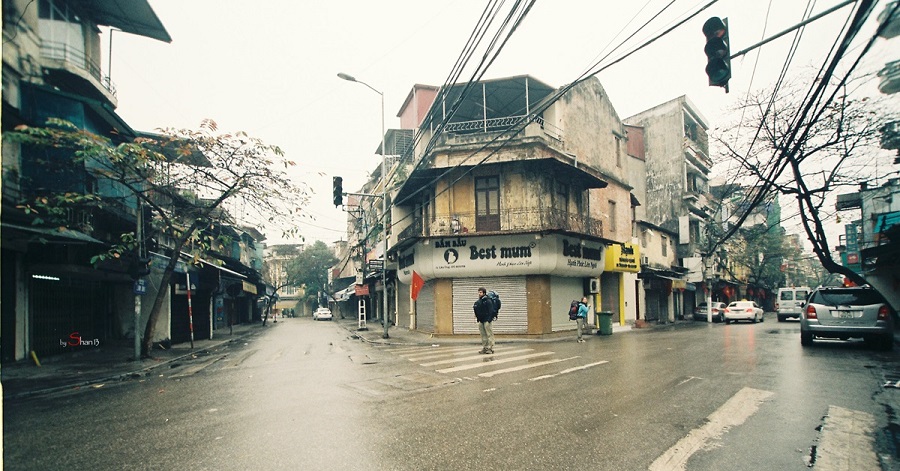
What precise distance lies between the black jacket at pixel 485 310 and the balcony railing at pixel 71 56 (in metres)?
14.4

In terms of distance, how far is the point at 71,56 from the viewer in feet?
50.4

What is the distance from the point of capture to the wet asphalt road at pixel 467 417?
4.91 meters

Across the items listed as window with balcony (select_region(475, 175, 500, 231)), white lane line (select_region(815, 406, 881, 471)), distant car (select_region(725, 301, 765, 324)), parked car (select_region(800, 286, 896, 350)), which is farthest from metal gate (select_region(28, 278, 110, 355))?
distant car (select_region(725, 301, 765, 324))

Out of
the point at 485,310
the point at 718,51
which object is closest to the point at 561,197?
the point at 485,310

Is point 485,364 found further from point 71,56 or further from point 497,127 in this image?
point 71,56

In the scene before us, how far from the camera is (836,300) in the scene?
12.9 metres

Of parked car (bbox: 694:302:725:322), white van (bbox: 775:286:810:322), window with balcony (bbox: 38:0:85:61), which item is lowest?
parked car (bbox: 694:302:725:322)

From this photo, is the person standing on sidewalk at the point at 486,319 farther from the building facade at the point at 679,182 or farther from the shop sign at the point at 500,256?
the building facade at the point at 679,182

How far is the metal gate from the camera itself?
14680 mm

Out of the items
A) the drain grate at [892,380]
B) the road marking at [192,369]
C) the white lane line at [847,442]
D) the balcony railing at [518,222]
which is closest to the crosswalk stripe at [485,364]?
the road marking at [192,369]

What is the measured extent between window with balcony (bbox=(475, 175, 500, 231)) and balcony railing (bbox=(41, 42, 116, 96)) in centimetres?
1534

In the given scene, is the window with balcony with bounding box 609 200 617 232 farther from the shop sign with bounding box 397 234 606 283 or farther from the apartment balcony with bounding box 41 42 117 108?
the apartment balcony with bounding box 41 42 117 108

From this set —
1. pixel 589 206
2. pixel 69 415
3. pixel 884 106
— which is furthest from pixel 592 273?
pixel 69 415

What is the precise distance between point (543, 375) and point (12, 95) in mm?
13441
